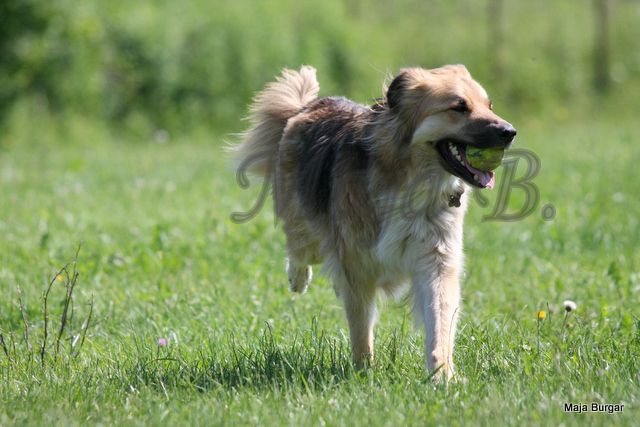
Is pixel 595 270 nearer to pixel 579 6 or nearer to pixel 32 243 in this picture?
pixel 32 243

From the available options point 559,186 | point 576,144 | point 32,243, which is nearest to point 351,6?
point 576,144

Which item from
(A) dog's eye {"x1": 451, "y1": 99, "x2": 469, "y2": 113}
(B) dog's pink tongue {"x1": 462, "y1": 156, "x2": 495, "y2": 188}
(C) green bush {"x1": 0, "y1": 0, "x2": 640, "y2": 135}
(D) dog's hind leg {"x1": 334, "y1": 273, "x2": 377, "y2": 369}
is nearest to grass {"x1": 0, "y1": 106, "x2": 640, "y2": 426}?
(D) dog's hind leg {"x1": 334, "y1": 273, "x2": 377, "y2": 369}

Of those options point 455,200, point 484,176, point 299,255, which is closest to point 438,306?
point 455,200

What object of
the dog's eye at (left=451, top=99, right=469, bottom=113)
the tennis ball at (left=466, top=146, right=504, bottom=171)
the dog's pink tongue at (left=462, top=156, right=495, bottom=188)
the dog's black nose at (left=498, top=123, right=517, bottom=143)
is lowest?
the dog's pink tongue at (left=462, top=156, right=495, bottom=188)

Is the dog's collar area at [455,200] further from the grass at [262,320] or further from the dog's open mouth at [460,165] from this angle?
the grass at [262,320]

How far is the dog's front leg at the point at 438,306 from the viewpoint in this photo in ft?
14.5

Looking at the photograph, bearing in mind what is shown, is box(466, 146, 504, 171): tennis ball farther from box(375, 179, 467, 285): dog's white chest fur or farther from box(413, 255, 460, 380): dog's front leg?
box(413, 255, 460, 380): dog's front leg

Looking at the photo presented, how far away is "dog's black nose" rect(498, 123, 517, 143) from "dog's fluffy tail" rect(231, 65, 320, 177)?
2148mm

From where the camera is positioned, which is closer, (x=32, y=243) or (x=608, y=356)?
(x=608, y=356)

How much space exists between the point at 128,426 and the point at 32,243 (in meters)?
4.43

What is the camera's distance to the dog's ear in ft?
15.7

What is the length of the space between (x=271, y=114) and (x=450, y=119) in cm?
210

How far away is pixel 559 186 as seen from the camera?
441 inches

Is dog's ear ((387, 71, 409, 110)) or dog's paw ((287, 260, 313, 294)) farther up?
dog's ear ((387, 71, 409, 110))
